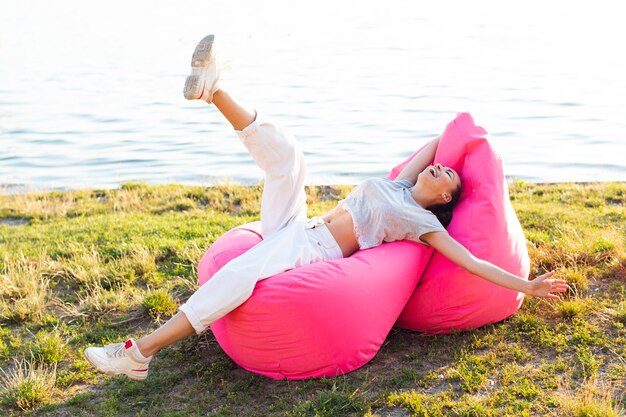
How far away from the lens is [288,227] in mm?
5008

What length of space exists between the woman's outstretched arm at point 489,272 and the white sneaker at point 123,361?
1.95 metres

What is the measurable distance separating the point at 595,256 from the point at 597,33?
23105mm

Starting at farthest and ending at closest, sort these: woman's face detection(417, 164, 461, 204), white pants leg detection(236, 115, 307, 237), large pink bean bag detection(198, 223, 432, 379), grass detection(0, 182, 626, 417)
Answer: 1. woman's face detection(417, 164, 461, 204)
2. white pants leg detection(236, 115, 307, 237)
3. large pink bean bag detection(198, 223, 432, 379)
4. grass detection(0, 182, 626, 417)

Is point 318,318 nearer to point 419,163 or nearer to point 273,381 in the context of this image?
point 273,381

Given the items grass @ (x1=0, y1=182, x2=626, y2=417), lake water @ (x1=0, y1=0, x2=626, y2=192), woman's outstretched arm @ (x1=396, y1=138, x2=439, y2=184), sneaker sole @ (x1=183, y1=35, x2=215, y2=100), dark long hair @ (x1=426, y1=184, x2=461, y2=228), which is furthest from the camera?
lake water @ (x1=0, y1=0, x2=626, y2=192)

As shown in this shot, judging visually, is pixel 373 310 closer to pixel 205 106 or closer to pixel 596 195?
pixel 596 195

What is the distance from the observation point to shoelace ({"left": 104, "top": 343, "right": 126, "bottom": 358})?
449 cm

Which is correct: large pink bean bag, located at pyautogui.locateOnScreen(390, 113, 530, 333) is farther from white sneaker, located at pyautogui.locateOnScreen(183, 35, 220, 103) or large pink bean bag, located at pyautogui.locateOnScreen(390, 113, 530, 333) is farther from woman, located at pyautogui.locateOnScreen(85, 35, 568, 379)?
white sneaker, located at pyautogui.locateOnScreen(183, 35, 220, 103)

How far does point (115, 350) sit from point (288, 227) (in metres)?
1.36

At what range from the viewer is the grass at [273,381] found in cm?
418

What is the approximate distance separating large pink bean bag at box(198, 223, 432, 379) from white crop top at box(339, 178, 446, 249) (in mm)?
223

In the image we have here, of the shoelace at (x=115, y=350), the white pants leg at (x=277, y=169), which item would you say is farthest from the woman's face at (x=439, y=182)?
the shoelace at (x=115, y=350)

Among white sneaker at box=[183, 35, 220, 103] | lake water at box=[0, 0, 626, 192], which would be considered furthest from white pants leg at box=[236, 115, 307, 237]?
lake water at box=[0, 0, 626, 192]

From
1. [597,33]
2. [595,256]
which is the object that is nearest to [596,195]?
[595,256]
